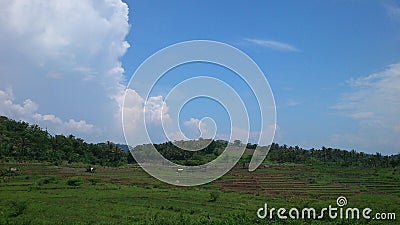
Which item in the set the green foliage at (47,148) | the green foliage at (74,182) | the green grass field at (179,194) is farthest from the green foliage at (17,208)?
the green foliage at (47,148)

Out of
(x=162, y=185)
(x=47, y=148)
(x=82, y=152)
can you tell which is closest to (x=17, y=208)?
(x=162, y=185)

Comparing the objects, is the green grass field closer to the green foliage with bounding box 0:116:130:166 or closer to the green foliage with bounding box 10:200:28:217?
the green foliage with bounding box 10:200:28:217

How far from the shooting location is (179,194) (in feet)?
99.5

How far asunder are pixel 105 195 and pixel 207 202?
701 centimetres

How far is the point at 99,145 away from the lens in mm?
52188

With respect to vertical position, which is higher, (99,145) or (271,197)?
(99,145)

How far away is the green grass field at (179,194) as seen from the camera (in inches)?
835

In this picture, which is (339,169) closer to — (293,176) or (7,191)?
(293,176)

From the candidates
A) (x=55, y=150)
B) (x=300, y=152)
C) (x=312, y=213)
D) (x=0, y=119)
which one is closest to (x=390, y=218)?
(x=312, y=213)

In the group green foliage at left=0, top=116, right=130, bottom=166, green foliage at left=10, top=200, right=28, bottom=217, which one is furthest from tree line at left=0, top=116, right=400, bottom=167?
green foliage at left=10, top=200, right=28, bottom=217

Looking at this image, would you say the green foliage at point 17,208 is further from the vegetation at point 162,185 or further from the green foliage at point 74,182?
the green foliage at point 74,182

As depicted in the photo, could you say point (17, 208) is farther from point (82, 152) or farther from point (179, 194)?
point (82, 152)

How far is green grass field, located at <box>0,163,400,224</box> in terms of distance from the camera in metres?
21.2

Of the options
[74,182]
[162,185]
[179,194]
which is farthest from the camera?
[162,185]
